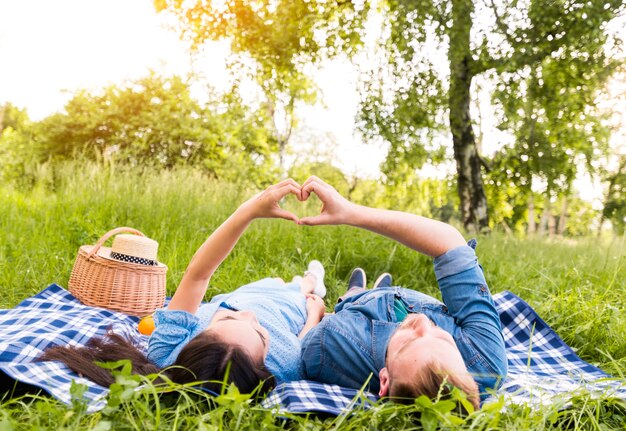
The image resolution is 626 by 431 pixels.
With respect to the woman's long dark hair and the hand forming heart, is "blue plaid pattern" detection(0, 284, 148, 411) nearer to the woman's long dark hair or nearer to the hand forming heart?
the woman's long dark hair

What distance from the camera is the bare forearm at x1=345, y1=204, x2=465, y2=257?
2473 mm

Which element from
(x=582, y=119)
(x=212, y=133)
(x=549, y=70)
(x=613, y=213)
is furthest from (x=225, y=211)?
(x=613, y=213)

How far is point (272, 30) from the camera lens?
9.90 m

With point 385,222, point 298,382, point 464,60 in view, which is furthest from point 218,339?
point 464,60

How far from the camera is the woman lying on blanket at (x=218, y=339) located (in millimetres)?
2025

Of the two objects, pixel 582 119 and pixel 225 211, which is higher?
pixel 582 119

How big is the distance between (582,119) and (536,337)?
7.14 metres

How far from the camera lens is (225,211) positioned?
6.24 m

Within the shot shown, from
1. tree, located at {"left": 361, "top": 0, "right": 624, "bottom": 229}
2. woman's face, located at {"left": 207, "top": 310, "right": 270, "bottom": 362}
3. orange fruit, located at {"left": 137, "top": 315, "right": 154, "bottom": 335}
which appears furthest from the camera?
tree, located at {"left": 361, "top": 0, "right": 624, "bottom": 229}

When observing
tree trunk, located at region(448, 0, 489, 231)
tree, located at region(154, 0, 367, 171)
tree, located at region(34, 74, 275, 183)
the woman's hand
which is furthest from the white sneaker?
tree, located at region(34, 74, 275, 183)

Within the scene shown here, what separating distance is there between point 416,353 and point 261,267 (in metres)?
2.66

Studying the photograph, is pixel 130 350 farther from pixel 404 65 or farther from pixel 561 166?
pixel 561 166

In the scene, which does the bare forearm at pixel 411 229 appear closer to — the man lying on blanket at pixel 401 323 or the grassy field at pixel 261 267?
the man lying on blanket at pixel 401 323

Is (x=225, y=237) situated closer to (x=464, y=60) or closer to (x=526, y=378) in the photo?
(x=526, y=378)
